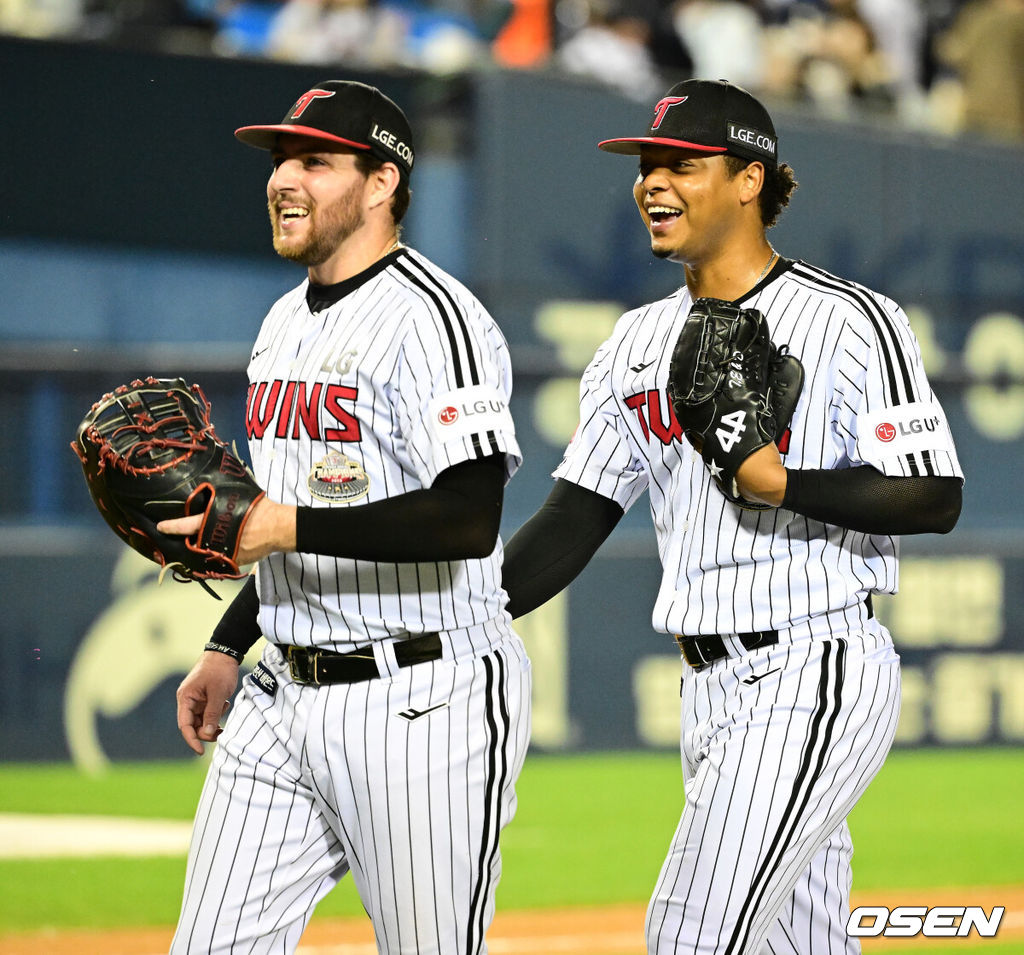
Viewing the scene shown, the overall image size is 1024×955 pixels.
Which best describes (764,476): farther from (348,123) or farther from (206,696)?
(206,696)

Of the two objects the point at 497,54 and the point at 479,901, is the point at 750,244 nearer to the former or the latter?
the point at 479,901

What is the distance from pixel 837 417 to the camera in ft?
9.39

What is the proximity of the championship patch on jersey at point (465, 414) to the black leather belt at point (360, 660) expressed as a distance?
1.18 feet

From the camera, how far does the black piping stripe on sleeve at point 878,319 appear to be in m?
2.79

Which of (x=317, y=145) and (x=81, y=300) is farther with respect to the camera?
(x=81, y=300)

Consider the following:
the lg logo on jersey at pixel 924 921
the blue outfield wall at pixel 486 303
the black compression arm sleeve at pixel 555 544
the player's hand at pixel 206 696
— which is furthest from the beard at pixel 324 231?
the blue outfield wall at pixel 486 303

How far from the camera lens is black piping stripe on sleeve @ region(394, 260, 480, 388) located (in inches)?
104

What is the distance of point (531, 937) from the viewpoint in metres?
5.12

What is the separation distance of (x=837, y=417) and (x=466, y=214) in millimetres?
6282

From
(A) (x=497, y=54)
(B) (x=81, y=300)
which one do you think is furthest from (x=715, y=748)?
(A) (x=497, y=54)

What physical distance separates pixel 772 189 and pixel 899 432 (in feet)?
1.98

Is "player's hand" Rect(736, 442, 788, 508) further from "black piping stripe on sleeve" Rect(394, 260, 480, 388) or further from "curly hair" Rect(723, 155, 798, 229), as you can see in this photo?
"curly hair" Rect(723, 155, 798, 229)

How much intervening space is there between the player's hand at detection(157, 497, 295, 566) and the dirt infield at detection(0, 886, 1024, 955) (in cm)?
274

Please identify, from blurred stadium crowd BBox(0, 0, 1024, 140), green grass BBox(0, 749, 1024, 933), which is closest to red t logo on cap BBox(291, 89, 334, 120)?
green grass BBox(0, 749, 1024, 933)
